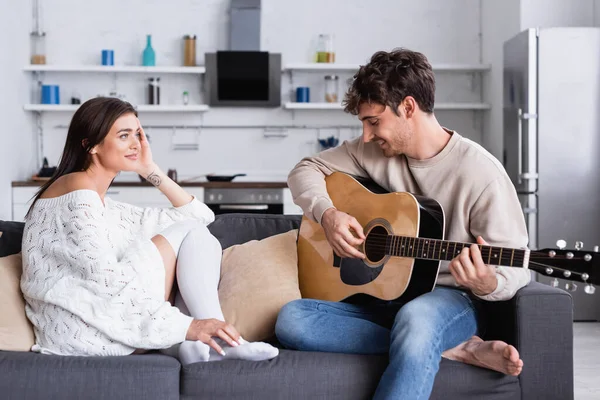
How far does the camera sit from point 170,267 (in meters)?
2.37

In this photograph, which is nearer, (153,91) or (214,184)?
(214,184)

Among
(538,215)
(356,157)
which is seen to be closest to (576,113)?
(538,215)

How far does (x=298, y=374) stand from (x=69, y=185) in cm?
91

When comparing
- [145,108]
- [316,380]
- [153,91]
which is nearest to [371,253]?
[316,380]

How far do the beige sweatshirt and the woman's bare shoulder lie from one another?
72 centimetres

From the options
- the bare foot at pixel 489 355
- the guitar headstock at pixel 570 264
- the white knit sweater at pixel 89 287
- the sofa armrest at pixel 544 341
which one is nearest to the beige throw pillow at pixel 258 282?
the white knit sweater at pixel 89 287

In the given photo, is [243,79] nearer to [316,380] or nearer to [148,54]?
[148,54]

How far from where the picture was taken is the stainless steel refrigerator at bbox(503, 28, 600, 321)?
4656 millimetres

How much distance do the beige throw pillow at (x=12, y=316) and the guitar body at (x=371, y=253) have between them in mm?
900

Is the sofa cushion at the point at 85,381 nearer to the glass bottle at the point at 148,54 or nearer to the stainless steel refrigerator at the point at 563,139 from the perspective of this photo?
the stainless steel refrigerator at the point at 563,139

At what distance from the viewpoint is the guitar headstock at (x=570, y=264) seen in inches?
72.6

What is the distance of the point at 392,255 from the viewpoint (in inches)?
89.4

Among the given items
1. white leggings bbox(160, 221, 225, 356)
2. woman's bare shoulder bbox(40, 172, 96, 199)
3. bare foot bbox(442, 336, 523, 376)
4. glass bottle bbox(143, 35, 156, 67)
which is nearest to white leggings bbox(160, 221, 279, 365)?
white leggings bbox(160, 221, 225, 356)

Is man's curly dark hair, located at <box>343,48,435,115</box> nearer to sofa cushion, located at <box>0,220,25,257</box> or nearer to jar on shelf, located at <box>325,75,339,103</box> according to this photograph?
sofa cushion, located at <box>0,220,25,257</box>
